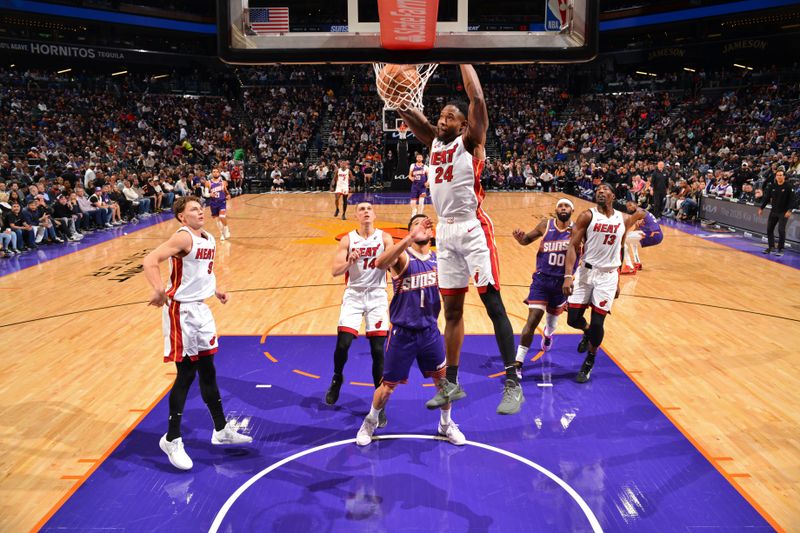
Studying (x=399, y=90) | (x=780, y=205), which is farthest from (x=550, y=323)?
→ (x=780, y=205)

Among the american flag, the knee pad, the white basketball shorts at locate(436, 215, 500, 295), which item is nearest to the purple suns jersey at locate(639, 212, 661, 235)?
the knee pad

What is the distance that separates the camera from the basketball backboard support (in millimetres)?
4234

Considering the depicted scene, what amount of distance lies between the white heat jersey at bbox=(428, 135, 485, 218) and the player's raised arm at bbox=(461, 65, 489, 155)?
0.11 metres

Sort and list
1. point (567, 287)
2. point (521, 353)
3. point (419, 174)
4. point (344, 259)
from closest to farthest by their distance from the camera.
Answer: point (344, 259) → point (567, 287) → point (521, 353) → point (419, 174)

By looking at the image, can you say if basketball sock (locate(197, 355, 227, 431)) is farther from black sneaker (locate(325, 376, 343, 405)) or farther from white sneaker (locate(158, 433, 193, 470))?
black sneaker (locate(325, 376, 343, 405))

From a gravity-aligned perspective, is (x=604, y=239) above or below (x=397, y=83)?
below

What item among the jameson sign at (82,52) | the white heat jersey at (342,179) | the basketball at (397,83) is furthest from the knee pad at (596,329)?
the jameson sign at (82,52)

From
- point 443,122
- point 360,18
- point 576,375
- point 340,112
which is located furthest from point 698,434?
point 340,112

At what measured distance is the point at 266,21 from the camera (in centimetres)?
438

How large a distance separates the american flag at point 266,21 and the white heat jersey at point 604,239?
3.48 meters

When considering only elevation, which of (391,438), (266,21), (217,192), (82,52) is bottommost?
(391,438)

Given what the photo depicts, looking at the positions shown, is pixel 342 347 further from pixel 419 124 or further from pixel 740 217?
pixel 740 217

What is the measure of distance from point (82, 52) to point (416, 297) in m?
31.9

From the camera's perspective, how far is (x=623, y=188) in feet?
65.2
